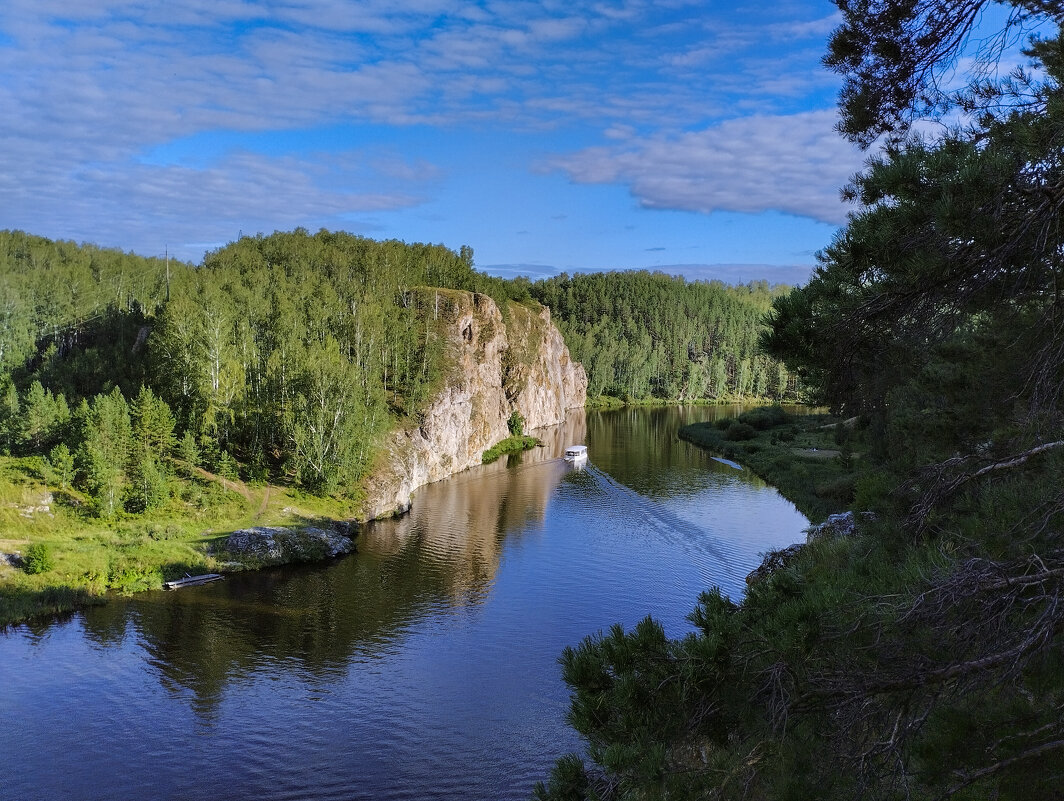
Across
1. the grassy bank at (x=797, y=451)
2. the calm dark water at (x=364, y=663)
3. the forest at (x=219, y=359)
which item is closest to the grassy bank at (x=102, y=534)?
the forest at (x=219, y=359)

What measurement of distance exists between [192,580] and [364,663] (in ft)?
41.6

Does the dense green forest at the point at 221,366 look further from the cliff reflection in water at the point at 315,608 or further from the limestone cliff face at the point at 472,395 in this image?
the cliff reflection in water at the point at 315,608

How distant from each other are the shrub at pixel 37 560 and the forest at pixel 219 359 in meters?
5.34

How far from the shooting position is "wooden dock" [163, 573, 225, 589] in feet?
113

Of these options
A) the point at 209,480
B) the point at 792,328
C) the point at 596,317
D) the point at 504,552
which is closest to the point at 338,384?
the point at 209,480

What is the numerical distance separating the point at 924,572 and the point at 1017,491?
1.55m

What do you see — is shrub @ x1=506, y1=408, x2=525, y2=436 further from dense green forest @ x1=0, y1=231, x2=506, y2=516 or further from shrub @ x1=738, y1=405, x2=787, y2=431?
shrub @ x1=738, y1=405, x2=787, y2=431

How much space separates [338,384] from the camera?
50.0 metres

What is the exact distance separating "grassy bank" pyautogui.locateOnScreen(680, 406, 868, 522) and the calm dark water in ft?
12.4

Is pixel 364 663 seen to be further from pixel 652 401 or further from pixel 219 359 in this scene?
pixel 652 401

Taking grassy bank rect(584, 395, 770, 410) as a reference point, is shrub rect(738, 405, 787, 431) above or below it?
below

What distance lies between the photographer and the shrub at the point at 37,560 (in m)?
32.5

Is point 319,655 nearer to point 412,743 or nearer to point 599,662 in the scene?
point 412,743

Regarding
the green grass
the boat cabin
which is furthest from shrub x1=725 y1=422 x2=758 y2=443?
the green grass
